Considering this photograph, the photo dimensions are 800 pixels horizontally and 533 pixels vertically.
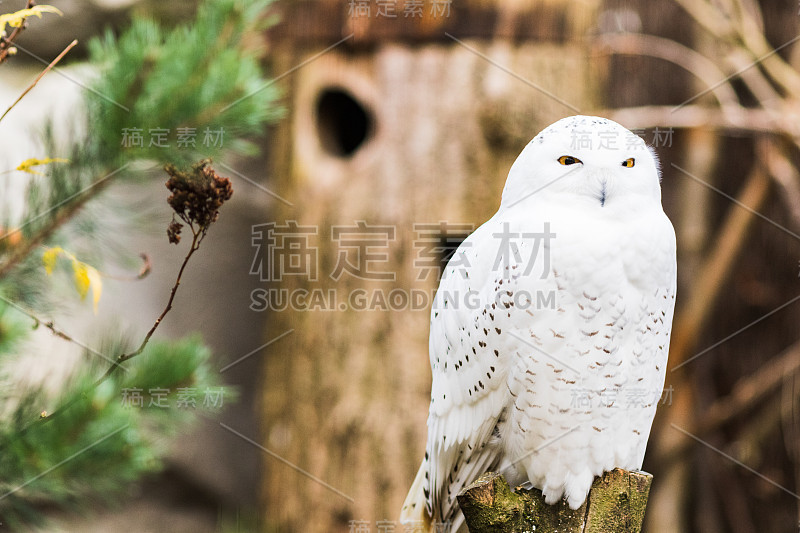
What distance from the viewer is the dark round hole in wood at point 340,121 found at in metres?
2.44

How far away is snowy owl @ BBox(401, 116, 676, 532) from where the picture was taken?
3.62 feet

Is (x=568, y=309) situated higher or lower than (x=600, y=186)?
lower

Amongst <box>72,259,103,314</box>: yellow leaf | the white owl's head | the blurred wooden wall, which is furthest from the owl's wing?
the blurred wooden wall

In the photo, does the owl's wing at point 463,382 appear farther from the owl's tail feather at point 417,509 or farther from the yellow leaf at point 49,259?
the yellow leaf at point 49,259

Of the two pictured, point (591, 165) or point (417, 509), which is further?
point (417, 509)

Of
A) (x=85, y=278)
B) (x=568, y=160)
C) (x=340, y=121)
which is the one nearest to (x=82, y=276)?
(x=85, y=278)

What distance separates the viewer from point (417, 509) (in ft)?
4.44

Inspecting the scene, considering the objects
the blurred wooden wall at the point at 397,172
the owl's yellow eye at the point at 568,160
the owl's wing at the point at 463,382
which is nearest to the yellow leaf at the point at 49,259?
the owl's wing at the point at 463,382

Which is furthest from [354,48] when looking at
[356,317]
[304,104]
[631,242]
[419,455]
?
[631,242]

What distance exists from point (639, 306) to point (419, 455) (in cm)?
126

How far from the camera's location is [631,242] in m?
1.11

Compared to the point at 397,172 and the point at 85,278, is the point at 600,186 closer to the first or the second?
the point at 85,278

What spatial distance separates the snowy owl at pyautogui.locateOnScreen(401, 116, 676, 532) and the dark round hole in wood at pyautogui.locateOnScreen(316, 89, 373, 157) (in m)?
1.28

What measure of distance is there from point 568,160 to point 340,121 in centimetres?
156
